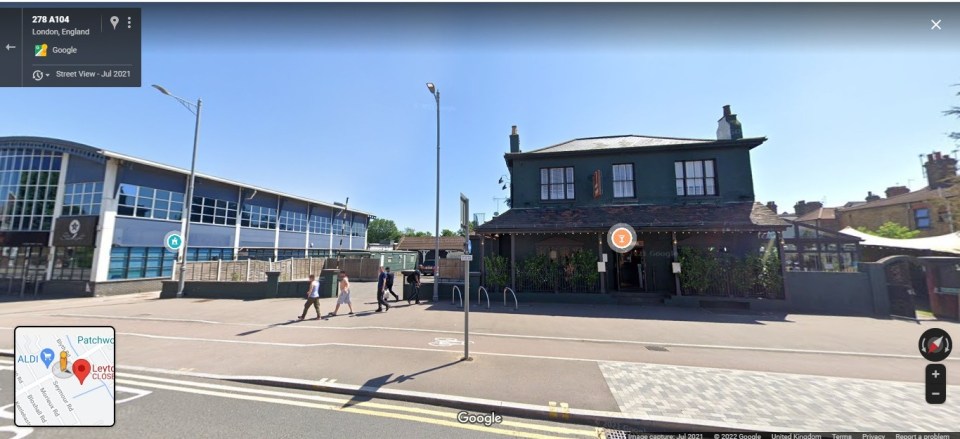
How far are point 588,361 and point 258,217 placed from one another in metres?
31.5

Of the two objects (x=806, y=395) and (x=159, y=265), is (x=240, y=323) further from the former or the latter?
(x=159, y=265)

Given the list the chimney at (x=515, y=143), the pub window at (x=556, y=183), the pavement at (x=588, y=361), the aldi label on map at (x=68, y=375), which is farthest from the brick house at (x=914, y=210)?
the aldi label on map at (x=68, y=375)

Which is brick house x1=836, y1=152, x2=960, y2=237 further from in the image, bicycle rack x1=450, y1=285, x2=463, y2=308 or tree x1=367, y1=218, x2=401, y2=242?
tree x1=367, y1=218, x2=401, y2=242

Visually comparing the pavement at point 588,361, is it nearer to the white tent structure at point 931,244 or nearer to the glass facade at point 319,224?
the white tent structure at point 931,244

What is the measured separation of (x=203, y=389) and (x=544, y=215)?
44.6ft

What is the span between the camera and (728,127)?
1602 cm

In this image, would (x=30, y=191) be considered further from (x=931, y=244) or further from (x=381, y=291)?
(x=931, y=244)

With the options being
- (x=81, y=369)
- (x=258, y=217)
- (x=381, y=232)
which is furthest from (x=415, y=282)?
(x=381, y=232)

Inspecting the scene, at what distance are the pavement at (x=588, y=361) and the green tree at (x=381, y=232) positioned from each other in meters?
73.9

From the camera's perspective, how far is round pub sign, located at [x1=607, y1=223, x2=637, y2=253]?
13252 mm

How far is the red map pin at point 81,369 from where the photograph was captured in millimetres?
2730

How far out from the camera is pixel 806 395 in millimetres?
4672

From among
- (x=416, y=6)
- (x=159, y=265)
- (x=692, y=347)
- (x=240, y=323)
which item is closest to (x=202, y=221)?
(x=159, y=265)

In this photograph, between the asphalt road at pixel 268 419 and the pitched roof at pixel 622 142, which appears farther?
the pitched roof at pixel 622 142
